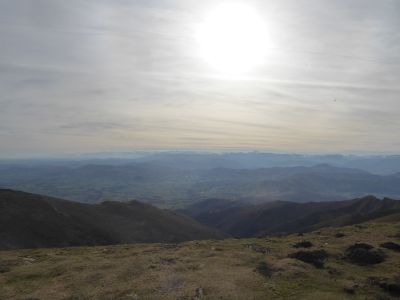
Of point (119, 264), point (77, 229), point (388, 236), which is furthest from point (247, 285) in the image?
point (77, 229)

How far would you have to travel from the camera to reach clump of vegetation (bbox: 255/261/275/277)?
3590 cm

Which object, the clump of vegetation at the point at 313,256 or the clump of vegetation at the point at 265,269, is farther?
the clump of vegetation at the point at 313,256

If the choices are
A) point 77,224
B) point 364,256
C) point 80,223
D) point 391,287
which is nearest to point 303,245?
point 364,256

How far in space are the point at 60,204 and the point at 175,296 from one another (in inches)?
5041

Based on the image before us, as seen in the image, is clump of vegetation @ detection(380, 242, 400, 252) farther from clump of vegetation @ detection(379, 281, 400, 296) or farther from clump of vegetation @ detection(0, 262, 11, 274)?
clump of vegetation @ detection(0, 262, 11, 274)

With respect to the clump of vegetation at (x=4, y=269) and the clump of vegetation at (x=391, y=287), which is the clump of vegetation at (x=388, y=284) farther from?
the clump of vegetation at (x=4, y=269)

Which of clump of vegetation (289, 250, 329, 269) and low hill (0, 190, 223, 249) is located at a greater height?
clump of vegetation (289, 250, 329, 269)

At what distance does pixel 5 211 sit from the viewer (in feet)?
380

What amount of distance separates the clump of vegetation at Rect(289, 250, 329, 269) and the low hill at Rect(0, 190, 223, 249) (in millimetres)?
80165

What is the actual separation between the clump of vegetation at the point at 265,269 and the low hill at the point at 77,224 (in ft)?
258

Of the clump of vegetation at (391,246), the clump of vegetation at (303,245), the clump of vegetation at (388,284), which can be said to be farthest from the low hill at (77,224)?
the clump of vegetation at (388,284)

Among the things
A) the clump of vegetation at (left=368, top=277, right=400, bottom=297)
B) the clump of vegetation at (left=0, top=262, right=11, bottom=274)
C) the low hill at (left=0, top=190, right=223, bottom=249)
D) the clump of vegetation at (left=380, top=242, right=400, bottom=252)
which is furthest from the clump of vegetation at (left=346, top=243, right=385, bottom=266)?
the low hill at (left=0, top=190, right=223, bottom=249)

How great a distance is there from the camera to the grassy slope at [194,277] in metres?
30.8

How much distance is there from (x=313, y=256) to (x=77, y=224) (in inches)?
4083
